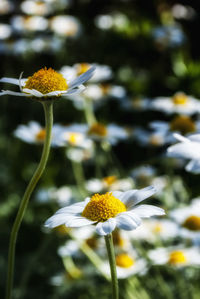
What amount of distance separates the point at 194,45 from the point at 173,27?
0.43 m

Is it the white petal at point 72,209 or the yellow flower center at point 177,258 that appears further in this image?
the yellow flower center at point 177,258

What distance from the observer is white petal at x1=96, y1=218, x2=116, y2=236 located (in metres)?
0.53

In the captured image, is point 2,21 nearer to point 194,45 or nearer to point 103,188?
point 194,45

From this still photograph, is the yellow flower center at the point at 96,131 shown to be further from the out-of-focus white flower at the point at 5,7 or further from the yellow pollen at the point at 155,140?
the out-of-focus white flower at the point at 5,7

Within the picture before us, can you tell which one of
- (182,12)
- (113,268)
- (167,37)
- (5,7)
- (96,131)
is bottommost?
(113,268)

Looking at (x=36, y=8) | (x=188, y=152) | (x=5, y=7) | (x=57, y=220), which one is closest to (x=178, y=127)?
(x=188, y=152)

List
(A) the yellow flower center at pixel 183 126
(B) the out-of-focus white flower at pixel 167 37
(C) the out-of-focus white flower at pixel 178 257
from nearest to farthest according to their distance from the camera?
(C) the out-of-focus white flower at pixel 178 257, (A) the yellow flower center at pixel 183 126, (B) the out-of-focus white flower at pixel 167 37

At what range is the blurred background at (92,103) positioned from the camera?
1771 mm

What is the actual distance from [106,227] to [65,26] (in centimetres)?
299

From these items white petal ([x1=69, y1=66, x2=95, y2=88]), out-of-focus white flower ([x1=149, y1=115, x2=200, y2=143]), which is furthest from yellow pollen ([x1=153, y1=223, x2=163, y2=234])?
white petal ([x1=69, y1=66, x2=95, y2=88])

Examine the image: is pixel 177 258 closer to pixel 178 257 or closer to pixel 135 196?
pixel 178 257

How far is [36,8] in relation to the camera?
3510 millimetres

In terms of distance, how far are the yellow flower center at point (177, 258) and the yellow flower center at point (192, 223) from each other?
67 mm

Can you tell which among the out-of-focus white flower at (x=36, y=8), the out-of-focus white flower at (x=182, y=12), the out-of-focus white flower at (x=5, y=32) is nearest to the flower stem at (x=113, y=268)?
the out-of-focus white flower at (x=5, y=32)
